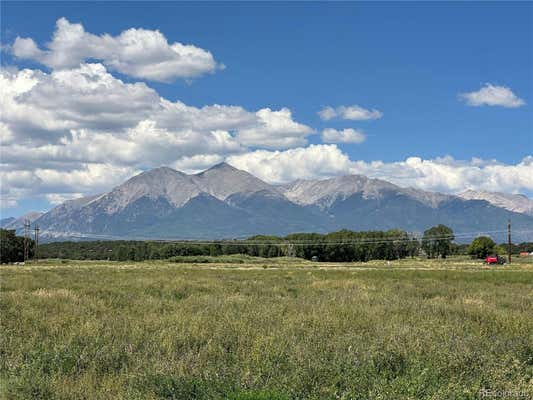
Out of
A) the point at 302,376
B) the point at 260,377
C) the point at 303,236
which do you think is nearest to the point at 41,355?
the point at 260,377

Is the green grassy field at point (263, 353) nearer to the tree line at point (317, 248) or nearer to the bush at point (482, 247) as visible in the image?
the tree line at point (317, 248)

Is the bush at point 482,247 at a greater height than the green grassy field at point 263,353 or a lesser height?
lesser

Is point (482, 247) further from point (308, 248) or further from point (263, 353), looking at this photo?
point (263, 353)

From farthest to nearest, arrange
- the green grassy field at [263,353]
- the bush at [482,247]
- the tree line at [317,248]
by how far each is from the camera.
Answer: the tree line at [317,248] < the bush at [482,247] < the green grassy field at [263,353]

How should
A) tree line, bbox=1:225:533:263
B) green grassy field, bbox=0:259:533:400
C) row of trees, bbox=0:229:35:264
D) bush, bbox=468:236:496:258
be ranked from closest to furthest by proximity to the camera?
green grassy field, bbox=0:259:533:400, row of trees, bbox=0:229:35:264, bush, bbox=468:236:496:258, tree line, bbox=1:225:533:263

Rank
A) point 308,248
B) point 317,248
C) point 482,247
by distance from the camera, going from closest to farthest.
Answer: point 482,247 → point 317,248 → point 308,248

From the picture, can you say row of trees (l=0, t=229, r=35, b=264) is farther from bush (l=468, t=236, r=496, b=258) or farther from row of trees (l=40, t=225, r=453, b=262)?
bush (l=468, t=236, r=496, b=258)

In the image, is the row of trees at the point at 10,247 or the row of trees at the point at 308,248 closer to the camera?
the row of trees at the point at 10,247

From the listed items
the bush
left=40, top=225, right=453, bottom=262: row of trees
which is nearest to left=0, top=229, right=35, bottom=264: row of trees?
left=40, top=225, right=453, bottom=262: row of trees

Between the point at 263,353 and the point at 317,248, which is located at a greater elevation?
the point at 263,353

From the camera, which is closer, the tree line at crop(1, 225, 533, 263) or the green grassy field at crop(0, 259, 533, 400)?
the green grassy field at crop(0, 259, 533, 400)

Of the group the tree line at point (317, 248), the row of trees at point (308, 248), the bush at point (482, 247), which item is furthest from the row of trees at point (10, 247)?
the bush at point (482, 247)

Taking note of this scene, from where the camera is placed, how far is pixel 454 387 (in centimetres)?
704

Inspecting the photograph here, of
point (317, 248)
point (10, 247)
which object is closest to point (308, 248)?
point (317, 248)
